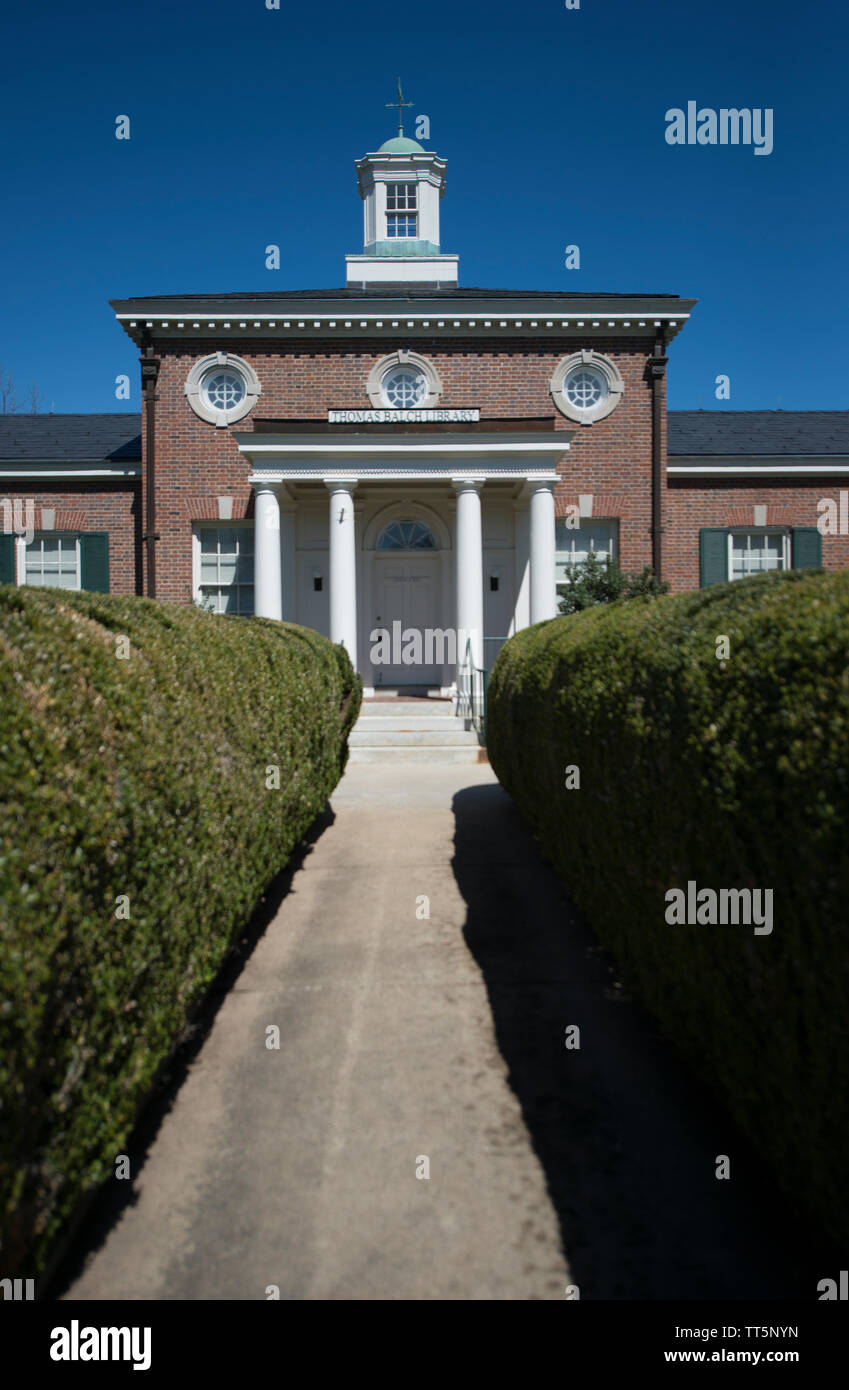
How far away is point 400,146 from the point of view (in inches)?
885

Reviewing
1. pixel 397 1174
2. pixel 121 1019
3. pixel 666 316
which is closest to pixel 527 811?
pixel 397 1174

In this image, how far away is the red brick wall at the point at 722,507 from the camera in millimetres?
17594

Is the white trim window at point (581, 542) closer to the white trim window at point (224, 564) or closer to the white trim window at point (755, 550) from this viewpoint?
the white trim window at point (755, 550)

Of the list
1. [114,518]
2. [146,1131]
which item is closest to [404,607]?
[114,518]

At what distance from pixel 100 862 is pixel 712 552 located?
16812mm

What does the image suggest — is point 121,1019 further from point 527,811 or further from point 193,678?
point 527,811

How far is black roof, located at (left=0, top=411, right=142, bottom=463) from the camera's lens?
1763 centimetres

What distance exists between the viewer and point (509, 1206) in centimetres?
293

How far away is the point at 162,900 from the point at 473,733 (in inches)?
400

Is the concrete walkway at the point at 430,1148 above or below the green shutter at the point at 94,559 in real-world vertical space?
below

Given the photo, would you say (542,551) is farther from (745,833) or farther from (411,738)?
(745,833)

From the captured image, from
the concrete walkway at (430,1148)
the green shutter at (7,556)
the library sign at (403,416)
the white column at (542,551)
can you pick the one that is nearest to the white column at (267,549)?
the library sign at (403,416)

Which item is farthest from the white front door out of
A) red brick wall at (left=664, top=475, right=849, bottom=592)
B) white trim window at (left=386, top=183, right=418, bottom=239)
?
white trim window at (left=386, top=183, right=418, bottom=239)

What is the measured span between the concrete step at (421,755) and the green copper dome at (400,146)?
58.6 ft
